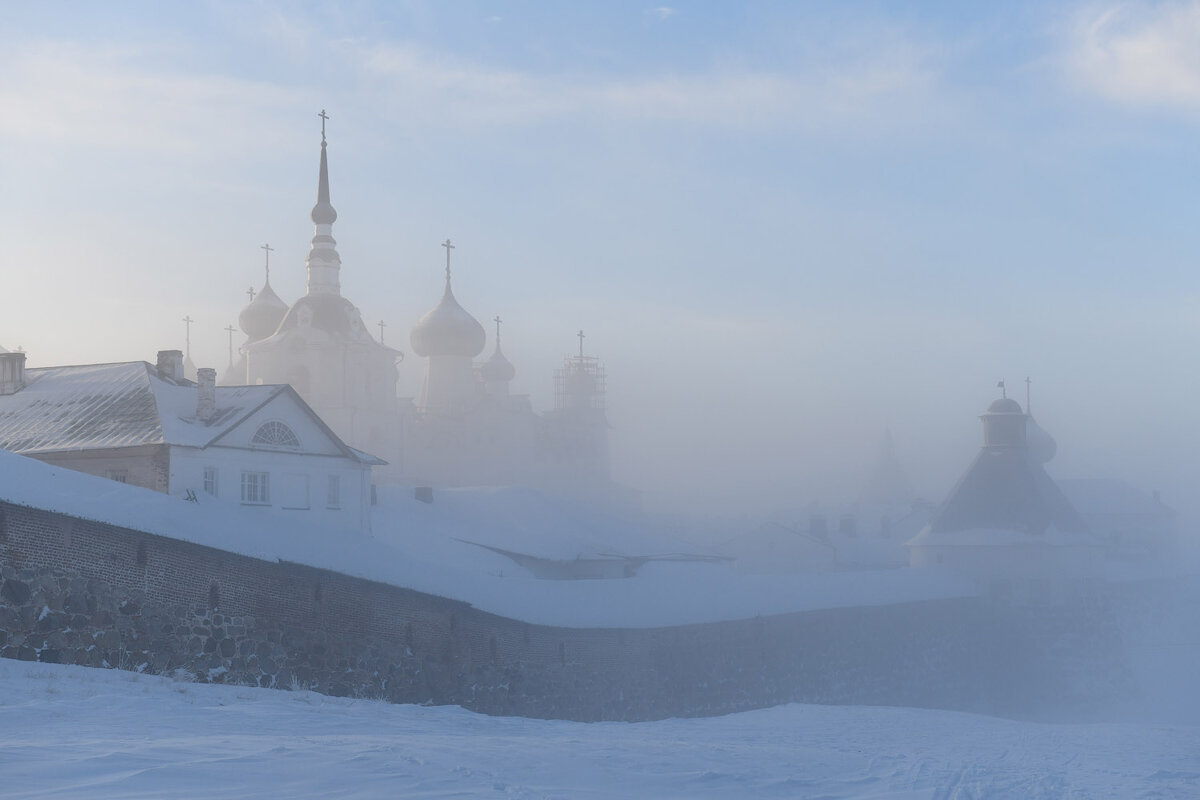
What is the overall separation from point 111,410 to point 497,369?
37.4 metres

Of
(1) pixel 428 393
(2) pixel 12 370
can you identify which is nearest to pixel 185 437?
(2) pixel 12 370

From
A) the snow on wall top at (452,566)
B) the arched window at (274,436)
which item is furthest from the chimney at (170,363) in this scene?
the snow on wall top at (452,566)

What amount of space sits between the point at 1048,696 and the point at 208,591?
30360 millimetres

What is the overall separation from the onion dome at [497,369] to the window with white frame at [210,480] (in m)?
37.4

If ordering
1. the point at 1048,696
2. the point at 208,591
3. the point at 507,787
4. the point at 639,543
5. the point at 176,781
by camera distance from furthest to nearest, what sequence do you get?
the point at 1048,696 < the point at 639,543 < the point at 208,591 < the point at 507,787 < the point at 176,781

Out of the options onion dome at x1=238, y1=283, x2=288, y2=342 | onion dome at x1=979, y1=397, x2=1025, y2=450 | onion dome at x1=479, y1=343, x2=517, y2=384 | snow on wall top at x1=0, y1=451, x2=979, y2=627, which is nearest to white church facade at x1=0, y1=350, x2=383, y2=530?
snow on wall top at x1=0, y1=451, x2=979, y2=627

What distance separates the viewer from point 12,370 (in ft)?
89.5

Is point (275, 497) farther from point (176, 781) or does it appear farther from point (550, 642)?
point (176, 781)

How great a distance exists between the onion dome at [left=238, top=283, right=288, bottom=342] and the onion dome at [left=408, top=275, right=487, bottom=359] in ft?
19.2

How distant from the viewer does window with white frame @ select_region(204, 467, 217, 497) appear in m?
24.5

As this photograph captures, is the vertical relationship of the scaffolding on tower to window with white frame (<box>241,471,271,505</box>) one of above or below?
above

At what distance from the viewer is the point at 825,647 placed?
32406 millimetres

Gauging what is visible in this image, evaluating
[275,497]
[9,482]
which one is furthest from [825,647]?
[9,482]

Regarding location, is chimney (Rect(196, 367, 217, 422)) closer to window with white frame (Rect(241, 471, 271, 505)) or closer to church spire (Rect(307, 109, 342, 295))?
window with white frame (Rect(241, 471, 271, 505))
